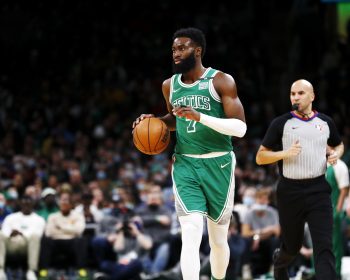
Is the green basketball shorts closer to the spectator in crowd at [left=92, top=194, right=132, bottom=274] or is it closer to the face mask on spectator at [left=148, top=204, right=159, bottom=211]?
the spectator in crowd at [left=92, top=194, right=132, bottom=274]

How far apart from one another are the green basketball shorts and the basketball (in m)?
0.20

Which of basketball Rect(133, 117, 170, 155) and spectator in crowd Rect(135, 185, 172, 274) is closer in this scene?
basketball Rect(133, 117, 170, 155)

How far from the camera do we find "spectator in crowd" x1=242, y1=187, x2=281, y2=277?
12.1 meters

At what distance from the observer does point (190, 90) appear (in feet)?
23.7

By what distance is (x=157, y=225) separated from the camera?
12.6 metres

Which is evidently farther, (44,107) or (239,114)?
(44,107)

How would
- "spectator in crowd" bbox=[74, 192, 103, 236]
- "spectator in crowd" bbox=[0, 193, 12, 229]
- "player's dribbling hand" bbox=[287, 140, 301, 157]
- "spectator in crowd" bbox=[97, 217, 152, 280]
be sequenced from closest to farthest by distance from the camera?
1. "player's dribbling hand" bbox=[287, 140, 301, 157]
2. "spectator in crowd" bbox=[97, 217, 152, 280]
3. "spectator in crowd" bbox=[0, 193, 12, 229]
4. "spectator in crowd" bbox=[74, 192, 103, 236]

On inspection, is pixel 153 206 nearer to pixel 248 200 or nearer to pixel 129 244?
pixel 129 244

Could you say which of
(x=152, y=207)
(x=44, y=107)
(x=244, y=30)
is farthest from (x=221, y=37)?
(x=152, y=207)

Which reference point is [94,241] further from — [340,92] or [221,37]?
[221,37]

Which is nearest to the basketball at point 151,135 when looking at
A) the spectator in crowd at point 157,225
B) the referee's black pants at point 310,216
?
the referee's black pants at point 310,216

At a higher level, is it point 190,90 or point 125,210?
point 190,90

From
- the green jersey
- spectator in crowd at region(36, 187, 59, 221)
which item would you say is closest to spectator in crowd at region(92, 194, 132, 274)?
spectator in crowd at region(36, 187, 59, 221)

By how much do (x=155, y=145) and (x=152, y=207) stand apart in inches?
217
